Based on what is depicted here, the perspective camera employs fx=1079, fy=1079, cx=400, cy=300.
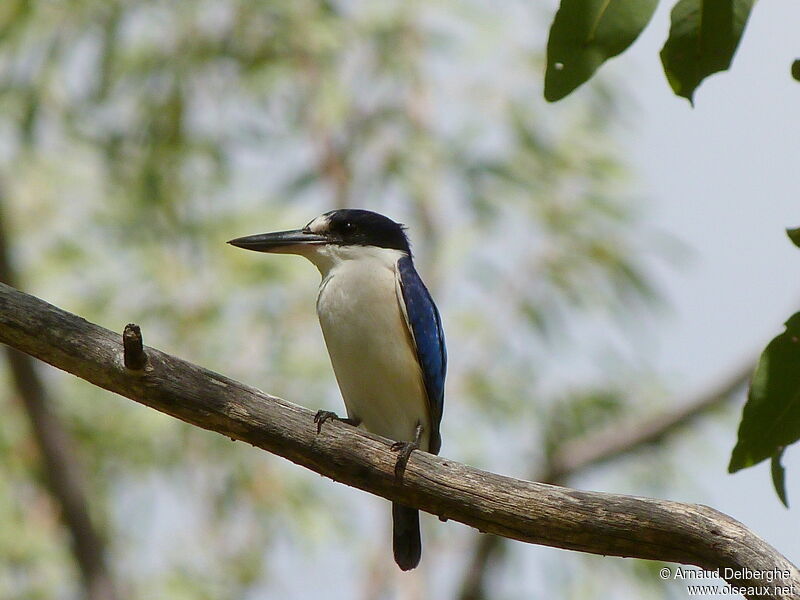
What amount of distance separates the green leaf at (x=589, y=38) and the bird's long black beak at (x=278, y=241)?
2074mm

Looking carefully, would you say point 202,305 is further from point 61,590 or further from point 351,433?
point 351,433

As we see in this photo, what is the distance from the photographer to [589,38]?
8.09 feet

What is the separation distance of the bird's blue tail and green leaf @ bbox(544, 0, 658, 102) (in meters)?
2.00

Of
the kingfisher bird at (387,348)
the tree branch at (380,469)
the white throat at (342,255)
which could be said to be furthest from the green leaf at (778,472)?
the white throat at (342,255)

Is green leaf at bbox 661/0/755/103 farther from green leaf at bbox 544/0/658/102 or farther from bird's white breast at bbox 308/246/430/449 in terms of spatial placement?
bird's white breast at bbox 308/246/430/449

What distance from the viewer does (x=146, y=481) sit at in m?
8.10

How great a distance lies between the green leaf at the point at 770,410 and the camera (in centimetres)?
241

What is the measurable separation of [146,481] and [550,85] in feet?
20.8

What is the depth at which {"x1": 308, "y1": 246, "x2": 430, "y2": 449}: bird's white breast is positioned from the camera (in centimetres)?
404

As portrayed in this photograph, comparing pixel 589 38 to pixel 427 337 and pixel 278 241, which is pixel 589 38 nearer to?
pixel 427 337

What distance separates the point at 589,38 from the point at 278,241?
7.14ft

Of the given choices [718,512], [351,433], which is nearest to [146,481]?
[351,433]

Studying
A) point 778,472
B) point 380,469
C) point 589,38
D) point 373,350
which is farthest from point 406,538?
point 589,38

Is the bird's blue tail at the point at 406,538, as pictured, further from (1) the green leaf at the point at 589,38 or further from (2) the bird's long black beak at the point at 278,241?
(1) the green leaf at the point at 589,38
